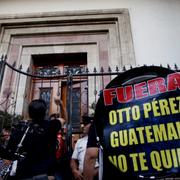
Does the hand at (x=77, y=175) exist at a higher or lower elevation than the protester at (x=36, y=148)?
lower

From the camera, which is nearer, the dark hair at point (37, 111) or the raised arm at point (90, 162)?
the raised arm at point (90, 162)

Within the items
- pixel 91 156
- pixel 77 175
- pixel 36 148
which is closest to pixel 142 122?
pixel 91 156

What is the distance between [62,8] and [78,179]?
5204mm

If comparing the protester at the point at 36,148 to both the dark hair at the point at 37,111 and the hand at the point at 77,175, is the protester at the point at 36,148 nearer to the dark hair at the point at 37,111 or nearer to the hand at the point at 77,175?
the dark hair at the point at 37,111

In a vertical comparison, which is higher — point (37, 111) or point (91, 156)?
point (37, 111)

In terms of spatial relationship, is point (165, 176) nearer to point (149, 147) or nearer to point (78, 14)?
point (149, 147)

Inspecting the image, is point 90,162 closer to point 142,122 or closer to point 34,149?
point 34,149

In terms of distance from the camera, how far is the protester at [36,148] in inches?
94.0

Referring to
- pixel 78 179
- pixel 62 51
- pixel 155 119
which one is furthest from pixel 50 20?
pixel 155 119

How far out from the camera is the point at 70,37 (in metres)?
6.77

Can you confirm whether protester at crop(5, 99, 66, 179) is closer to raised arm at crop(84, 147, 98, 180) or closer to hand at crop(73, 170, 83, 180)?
raised arm at crop(84, 147, 98, 180)

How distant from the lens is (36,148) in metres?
2.42

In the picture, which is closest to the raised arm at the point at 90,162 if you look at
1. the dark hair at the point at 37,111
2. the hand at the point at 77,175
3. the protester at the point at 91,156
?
the protester at the point at 91,156

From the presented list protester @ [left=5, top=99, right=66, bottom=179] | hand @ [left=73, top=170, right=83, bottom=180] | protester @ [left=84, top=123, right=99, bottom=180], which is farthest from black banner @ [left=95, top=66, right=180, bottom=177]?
hand @ [left=73, top=170, right=83, bottom=180]
